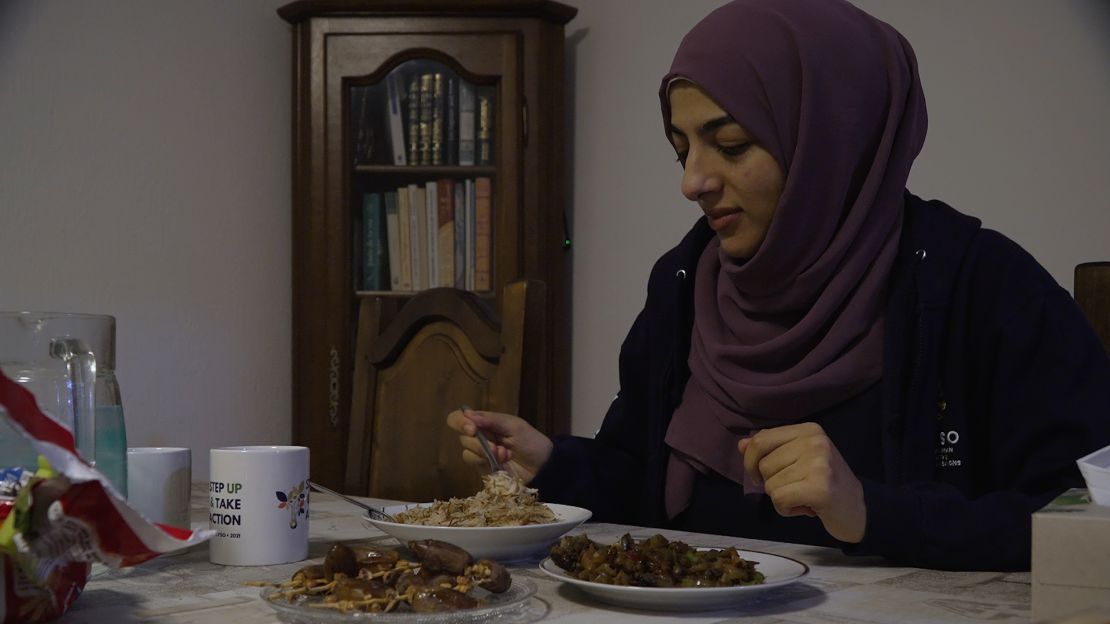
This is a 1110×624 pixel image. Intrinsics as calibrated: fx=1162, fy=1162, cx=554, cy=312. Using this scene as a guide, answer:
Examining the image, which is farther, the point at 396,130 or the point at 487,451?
the point at 396,130

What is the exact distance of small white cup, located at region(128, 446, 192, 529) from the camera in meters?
1.03

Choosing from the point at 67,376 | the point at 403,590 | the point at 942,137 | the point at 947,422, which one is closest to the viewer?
the point at 403,590

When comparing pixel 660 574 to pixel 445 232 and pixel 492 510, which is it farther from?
pixel 445 232

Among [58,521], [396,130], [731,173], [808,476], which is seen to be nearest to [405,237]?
[396,130]

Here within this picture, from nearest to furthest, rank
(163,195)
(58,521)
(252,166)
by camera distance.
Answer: (58,521) → (163,195) → (252,166)

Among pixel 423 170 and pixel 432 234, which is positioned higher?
pixel 423 170

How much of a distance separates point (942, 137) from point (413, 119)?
1.26 m

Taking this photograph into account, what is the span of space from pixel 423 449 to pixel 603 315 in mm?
1284

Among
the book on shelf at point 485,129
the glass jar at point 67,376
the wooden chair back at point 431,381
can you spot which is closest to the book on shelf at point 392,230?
the book on shelf at point 485,129

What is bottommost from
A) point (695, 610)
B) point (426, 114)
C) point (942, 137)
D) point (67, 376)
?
point (695, 610)

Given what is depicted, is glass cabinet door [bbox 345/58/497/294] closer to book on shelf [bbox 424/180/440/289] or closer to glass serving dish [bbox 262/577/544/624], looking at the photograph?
book on shelf [bbox 424/180/440/289]

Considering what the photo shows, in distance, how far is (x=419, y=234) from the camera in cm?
290

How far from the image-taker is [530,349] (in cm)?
162

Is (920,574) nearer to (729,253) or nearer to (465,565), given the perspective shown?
(465,565)
